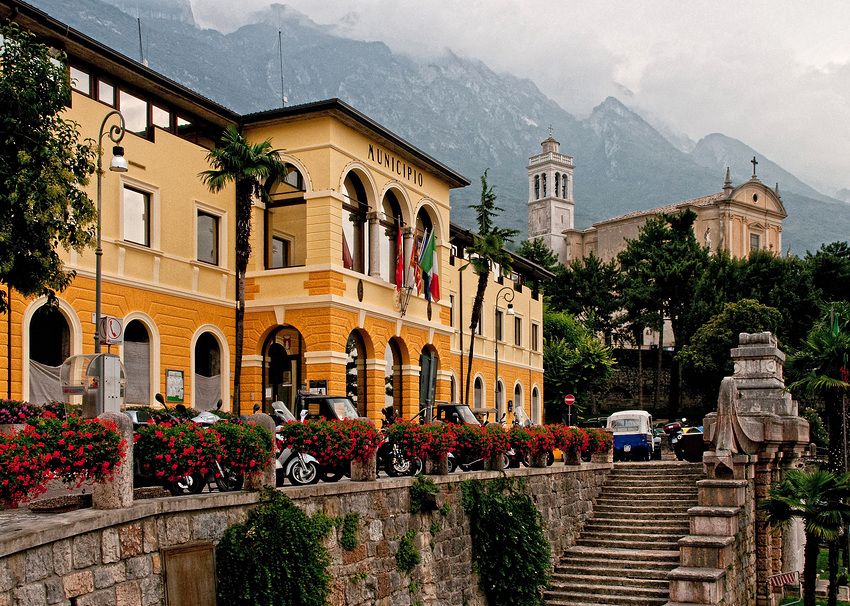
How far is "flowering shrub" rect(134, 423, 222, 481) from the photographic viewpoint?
9906 mm

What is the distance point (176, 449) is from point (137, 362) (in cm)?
1370

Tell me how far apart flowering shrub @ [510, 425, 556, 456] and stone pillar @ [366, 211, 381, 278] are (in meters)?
9.50

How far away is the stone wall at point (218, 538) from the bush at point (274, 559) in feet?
0.74

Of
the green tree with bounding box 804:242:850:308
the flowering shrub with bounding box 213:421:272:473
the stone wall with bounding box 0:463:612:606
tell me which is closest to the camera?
the stone wall with bounding box 0:463:612:606

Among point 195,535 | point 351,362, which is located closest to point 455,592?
point 195,535

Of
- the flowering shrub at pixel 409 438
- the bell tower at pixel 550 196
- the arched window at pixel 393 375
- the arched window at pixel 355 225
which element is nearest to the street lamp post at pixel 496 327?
the arched window at pixel 393 375

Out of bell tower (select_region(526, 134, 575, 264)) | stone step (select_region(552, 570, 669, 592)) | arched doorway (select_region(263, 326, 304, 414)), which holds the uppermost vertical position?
bell tower (select_region(526, 134, 575, 264))

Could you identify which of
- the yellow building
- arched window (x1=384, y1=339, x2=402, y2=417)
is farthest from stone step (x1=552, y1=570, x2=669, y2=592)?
arched window (x1=384, y1=339, x2=402, y2=417)

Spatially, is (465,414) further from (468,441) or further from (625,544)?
(468,441)

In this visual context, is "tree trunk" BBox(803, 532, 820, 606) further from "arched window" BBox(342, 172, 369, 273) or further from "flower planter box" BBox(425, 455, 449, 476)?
"arched window" BBox(342, 172, 369, 273)

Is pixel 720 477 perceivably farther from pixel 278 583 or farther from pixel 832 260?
pixel 832 260

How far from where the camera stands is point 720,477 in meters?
20.2

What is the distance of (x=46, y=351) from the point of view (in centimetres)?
2066

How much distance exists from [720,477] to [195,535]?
13.5m
